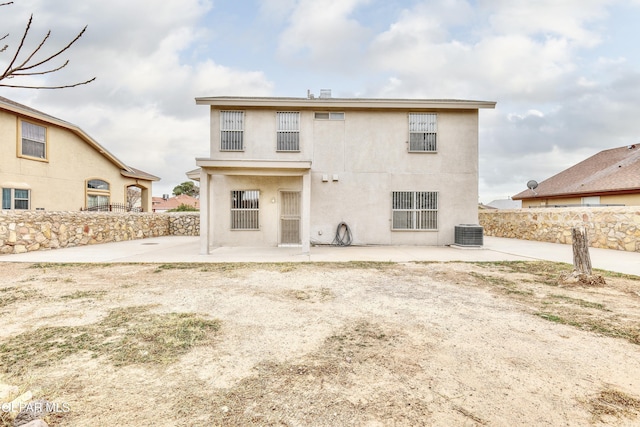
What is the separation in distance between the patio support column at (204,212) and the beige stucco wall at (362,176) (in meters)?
1.65

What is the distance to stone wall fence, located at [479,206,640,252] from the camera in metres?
10.3

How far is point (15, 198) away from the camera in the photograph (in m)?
13.5

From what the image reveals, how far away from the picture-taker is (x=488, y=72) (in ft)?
55.5

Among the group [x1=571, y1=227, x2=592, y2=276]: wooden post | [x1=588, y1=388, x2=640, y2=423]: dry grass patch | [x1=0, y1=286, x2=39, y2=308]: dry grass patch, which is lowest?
[x1=588, y1=388, x2=640, y2=423]: dry grass patch

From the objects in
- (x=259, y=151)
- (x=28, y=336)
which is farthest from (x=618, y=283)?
(x=259, y=151)

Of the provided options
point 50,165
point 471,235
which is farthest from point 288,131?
point 50,165

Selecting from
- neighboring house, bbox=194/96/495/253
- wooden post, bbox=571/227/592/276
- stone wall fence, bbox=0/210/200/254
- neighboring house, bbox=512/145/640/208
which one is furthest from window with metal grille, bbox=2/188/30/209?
neighboring house, bbox=512/145/640/208

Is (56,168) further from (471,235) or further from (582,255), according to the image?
(582,255)

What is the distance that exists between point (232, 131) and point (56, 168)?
36.7ft

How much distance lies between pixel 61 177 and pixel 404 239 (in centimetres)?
1805

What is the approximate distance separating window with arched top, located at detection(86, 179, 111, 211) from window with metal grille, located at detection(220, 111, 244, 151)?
11812mm

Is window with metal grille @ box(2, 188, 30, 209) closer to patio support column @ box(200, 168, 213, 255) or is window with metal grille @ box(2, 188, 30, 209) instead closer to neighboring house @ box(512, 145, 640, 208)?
patio support column @ box(200, 168, 213, 255)

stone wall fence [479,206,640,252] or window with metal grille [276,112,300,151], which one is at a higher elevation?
window with metal grille [276,112,300,151]

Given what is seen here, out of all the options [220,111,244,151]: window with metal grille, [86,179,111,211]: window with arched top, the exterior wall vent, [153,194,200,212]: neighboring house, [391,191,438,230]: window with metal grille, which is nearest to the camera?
the exterior wall vent
